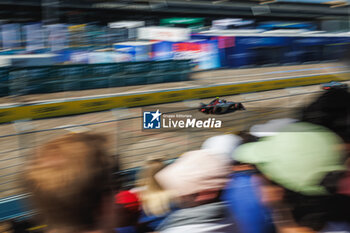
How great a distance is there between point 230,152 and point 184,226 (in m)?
0.68

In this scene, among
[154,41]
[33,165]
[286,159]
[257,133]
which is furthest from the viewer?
[154,41]

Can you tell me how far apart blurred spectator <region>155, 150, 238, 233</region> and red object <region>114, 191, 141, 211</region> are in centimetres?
32

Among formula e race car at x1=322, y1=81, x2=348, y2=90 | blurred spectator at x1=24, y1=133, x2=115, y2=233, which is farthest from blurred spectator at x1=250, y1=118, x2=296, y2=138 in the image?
blurred spectator at x1=24, y1=133, x2=115, y2=233

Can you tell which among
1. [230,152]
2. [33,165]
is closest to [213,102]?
[230,152]

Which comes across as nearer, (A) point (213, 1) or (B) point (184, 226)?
(B) point (184, 226)

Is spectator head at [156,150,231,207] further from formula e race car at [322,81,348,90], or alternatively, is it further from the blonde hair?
formula e race car at [322,81,348,90]

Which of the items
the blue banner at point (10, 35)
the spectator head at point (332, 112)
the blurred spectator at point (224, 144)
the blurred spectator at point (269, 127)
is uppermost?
the blue banner at point (10, 35)

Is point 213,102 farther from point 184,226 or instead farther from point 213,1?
point 184,226

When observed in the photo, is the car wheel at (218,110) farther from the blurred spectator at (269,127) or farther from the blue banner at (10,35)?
the blue banner at (10,35)

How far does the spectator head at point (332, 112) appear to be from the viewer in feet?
6.38

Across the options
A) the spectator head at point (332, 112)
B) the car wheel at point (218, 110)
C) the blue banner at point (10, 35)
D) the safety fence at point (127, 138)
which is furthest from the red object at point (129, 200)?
the blue banner at point (10, 35)

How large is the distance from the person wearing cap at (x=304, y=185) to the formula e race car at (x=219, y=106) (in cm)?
80

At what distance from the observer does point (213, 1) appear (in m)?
2.49

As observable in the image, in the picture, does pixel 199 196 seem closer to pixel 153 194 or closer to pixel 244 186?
pixel 244 186
